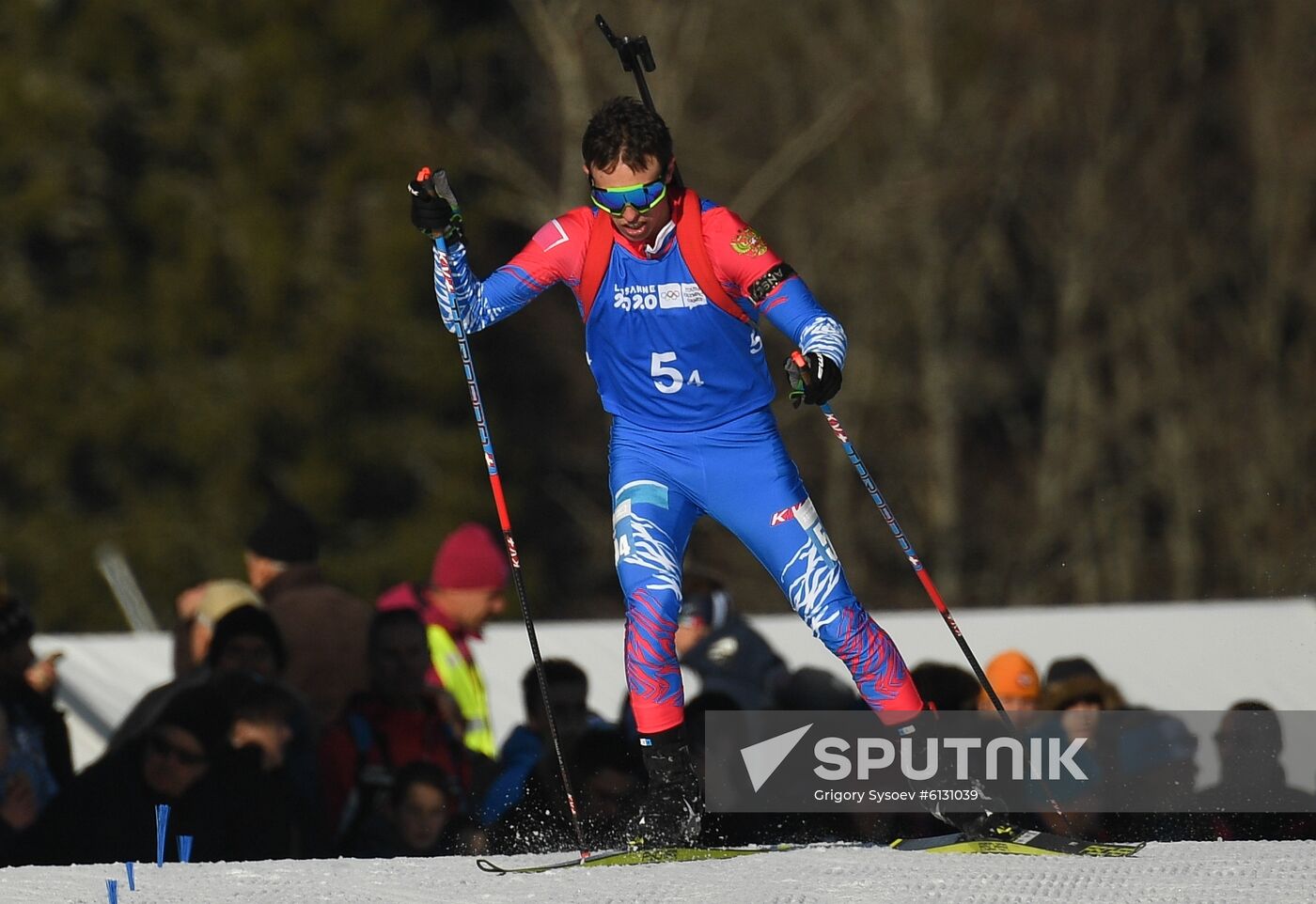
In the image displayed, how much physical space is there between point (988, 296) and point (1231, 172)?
2.95 metres

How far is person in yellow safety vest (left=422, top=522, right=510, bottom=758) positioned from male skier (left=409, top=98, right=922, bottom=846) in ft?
7.43

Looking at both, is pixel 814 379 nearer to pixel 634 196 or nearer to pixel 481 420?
pixel 634 196

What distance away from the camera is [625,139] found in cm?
550

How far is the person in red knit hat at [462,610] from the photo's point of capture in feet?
26.1

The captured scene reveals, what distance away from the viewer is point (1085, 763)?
6.38 m

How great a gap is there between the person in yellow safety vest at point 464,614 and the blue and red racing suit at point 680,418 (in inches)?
90.5

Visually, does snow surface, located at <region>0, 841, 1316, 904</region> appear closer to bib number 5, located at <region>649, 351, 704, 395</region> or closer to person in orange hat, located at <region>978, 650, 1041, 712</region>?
bib number 5, located at <region>649, 351, 704, 395</region>

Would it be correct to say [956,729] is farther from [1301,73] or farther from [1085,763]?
[1301,73]

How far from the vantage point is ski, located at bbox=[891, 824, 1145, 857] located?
5.55 metres

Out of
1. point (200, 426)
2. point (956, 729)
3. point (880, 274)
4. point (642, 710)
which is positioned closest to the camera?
point (642, 710)

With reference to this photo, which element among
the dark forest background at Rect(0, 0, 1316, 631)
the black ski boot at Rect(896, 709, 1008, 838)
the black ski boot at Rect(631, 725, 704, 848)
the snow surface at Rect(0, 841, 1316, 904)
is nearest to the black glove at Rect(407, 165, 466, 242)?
the black ski boot at Rect(631, 725, 704, 848)

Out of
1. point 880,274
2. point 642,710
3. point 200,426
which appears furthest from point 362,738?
point 200,426
